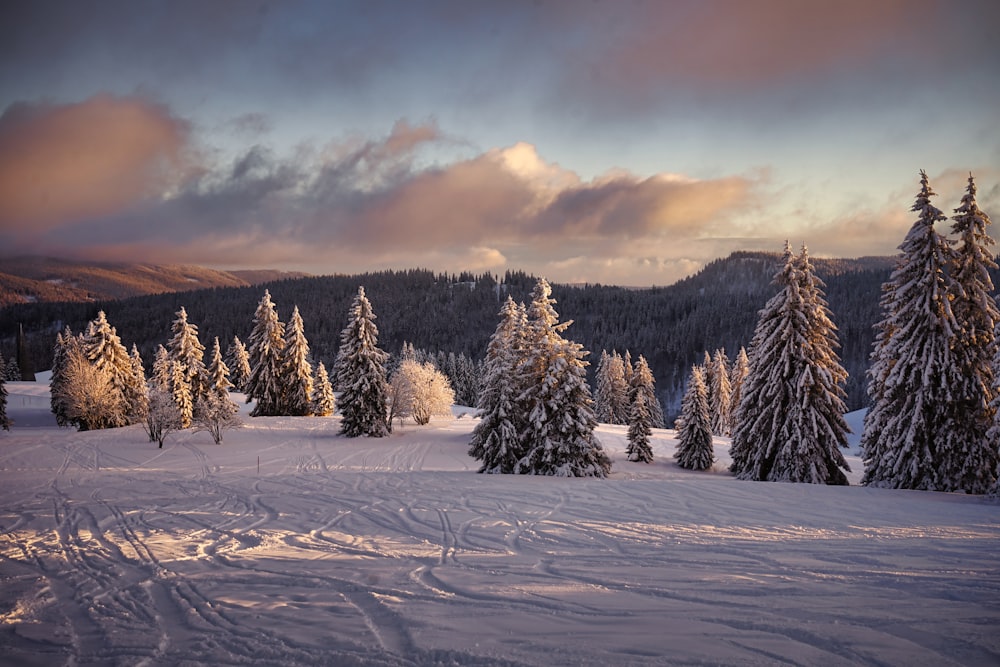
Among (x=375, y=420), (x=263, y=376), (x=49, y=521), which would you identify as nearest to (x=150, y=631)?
(x=49, y=521)

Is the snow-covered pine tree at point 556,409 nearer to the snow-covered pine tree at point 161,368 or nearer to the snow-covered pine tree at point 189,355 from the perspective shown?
the snow-covered pine tree at point 189,355

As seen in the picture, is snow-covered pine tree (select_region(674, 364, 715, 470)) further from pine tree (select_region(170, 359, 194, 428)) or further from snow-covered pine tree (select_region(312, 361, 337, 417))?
pine tree (select_region(170, 359, 194, 428))

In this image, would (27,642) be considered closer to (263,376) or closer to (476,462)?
(476,462)

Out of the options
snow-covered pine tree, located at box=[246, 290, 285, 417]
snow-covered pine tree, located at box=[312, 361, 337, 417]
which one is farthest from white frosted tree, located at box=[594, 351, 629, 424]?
snow-covered pine tree, located at box=[246, 290, 285, 417]

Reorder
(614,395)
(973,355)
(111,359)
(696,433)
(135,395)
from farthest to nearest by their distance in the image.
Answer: (614,395) < (135,395) < (111,359) < (696,433) < (973,355)

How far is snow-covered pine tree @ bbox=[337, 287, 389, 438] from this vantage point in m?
41.1

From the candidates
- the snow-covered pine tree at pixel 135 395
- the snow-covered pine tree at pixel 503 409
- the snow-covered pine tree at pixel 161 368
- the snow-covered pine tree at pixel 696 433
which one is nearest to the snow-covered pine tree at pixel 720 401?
the snow-covered pine tree at pixel 696 433

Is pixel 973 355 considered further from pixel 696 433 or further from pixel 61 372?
pixel 61 372

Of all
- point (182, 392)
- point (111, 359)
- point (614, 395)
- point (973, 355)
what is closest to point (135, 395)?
point (111, 359)

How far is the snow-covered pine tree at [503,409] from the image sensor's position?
24.6 meters

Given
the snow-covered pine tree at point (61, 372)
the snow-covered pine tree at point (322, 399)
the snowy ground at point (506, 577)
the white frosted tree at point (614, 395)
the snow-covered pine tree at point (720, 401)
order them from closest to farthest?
the snowy ground at point (506, 577) < the snow-covered pine tree at point (61, 372) < the snow-covered pine tree at point (322, 399) < the snow-covered pine tree at point (720, 401) < the white frosted tree at point (614, 395)

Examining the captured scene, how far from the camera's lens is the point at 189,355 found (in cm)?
4744

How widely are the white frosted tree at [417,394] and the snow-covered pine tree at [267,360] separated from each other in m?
12.7

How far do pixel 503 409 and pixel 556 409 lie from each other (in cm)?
309
